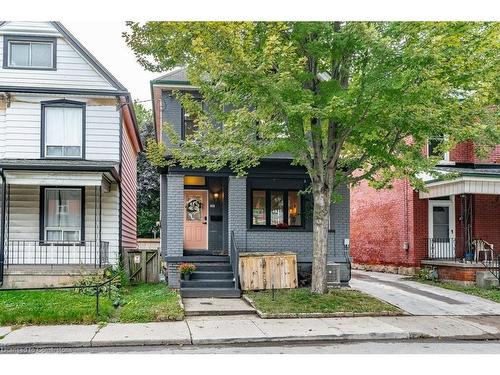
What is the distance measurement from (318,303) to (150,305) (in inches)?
143

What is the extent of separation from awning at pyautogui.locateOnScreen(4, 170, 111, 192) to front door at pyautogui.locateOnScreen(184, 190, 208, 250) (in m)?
3.61

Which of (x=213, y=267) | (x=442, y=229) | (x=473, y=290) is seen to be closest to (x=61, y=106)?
(x=213, y=267)

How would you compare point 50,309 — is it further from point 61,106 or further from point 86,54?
point 86,54

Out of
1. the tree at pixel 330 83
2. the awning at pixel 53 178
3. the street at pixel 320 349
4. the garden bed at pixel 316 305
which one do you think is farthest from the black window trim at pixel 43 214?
the street at pixel 320 349

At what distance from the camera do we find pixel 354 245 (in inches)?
997

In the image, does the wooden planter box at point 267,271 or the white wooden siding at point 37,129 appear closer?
the wooden planter box at point 267,271

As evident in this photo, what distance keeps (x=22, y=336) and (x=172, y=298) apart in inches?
168

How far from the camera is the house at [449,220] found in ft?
57.0

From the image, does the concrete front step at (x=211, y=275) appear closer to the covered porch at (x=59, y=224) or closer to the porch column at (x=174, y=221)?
the porch column at (x=174, y=221)

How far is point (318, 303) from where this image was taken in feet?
41.7

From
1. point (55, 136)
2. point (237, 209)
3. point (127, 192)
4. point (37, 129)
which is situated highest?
point (37, 129)

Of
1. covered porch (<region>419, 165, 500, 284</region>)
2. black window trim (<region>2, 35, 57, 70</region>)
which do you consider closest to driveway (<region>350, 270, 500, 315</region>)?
covered porch (<region>419, 165, 500, 284</region>)

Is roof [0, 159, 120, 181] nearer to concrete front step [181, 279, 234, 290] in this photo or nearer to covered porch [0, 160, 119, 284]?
covered porch [0, 160, 119, 284]

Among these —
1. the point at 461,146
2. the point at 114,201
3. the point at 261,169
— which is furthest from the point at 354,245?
the point at 114,201
